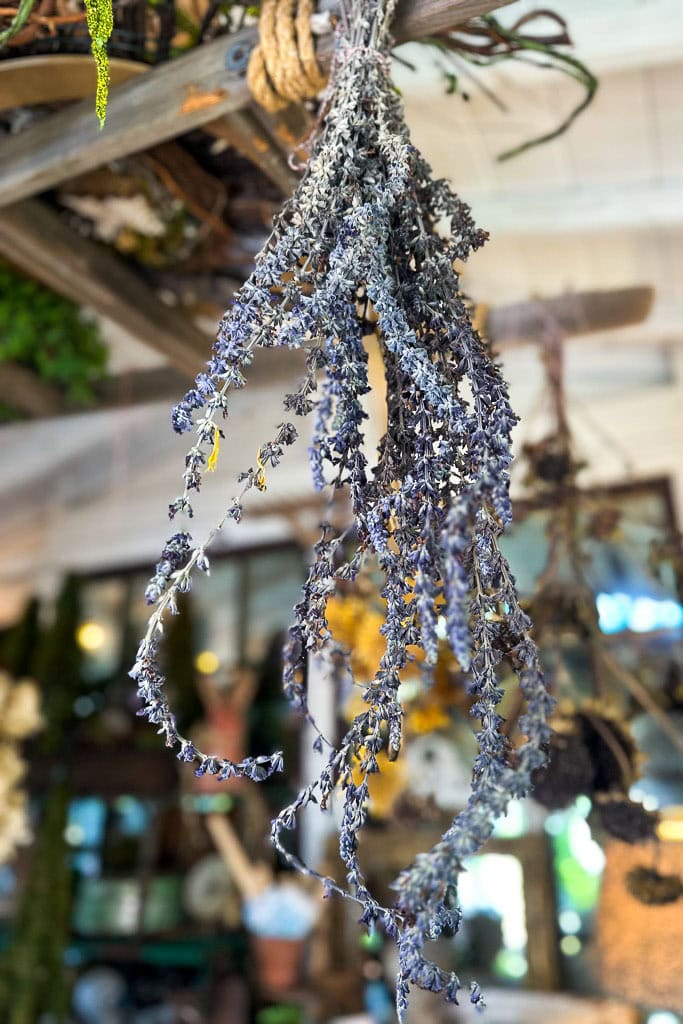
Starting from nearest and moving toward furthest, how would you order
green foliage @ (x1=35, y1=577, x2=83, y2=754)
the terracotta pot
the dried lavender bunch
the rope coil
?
the dried lavender bunch
the rope coil
the terracotta pot
green foliage @ (x1=35, y1=577, x2=83, y2=754)

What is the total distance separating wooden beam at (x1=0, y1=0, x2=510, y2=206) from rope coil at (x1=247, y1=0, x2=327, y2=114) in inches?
1.1

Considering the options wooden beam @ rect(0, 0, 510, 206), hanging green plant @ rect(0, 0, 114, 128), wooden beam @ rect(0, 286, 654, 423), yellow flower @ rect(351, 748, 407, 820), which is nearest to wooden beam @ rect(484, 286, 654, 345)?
wooden beam @ rect(0, 286, 654, 423)

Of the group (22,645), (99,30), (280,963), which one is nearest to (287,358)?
(99,30)

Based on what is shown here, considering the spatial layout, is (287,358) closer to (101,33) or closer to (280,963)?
(101,33)

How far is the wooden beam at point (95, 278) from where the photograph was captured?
157cm

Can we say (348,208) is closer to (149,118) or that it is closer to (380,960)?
(149,118)

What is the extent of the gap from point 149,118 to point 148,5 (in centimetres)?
22

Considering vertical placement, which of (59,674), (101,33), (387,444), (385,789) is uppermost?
(101,33)

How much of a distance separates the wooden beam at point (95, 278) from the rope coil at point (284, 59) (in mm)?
645

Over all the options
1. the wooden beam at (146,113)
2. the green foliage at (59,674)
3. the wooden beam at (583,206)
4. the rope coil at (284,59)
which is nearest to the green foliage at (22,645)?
the green foliage at (59,674)

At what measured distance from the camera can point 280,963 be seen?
10.2ft

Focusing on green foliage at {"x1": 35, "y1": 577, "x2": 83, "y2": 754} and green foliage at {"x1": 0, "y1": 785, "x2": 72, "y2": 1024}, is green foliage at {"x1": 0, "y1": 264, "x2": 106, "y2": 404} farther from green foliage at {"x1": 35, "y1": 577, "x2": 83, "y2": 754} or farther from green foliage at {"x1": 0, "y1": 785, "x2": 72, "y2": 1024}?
green foliage at {"x1": 0, "y1": 785, "x2": 72, "y2": 1024}

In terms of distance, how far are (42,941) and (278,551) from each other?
2013 mm

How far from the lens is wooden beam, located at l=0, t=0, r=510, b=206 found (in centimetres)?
110
